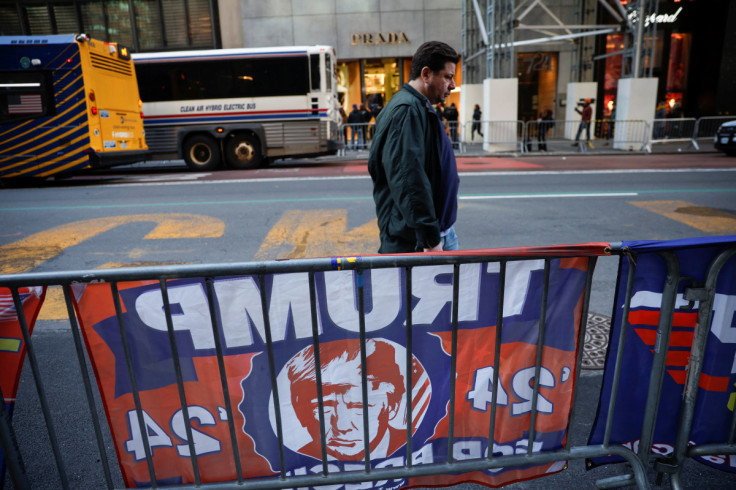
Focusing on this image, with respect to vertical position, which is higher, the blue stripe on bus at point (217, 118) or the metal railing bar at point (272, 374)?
the blue stripe on bus at point (217, 118)

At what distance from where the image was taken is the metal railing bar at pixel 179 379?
202 cm

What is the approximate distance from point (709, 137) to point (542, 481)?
69.6 ft

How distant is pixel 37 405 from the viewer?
10.9 ft

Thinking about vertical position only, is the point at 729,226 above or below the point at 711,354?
below

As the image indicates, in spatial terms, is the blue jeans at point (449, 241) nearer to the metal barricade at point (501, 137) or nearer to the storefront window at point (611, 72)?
the metal barricade at point (501, 137)

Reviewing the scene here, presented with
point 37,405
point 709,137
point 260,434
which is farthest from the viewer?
point 709,137

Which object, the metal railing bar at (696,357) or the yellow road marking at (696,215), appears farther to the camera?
the yellow road marking at (696,215)

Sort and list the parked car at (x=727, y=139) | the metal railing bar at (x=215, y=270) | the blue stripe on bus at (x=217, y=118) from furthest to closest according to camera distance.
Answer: the blue stripe on bus at (x=217, y=118)
the parked car at (x=727, y=139)
the metal railing bar at (x=215, y=270)

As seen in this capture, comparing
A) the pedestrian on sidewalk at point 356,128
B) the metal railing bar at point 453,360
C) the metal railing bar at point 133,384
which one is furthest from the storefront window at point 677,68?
the metal railing bar at point 133,384

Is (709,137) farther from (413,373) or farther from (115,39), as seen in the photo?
(115,39)

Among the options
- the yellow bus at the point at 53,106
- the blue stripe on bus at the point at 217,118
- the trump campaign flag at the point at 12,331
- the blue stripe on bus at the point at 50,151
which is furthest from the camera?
the blue stripe on bus at the point at 217,118

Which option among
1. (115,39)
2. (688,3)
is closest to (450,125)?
(688,3)

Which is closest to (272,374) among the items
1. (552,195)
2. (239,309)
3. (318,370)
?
(318,370)

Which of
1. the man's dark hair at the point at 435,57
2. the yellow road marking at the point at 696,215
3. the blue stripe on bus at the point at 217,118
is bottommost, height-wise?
the yellow road marking at the point at 696,215
